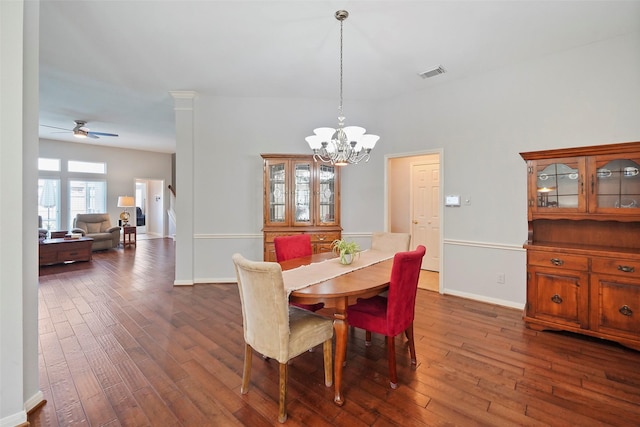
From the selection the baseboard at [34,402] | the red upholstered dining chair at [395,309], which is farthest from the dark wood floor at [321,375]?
the red upholstered dining chair at [395,309]

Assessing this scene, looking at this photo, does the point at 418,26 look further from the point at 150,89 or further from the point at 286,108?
the point at 150,89

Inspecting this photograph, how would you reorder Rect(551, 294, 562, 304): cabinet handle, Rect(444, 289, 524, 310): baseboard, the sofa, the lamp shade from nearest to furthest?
Rect(551, 294, 562, 304): cabinet handle → Rect(444, 289, 524, 310): baseboard → the sofa → the lamp shade

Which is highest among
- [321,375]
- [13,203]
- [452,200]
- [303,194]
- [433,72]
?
[433,72]

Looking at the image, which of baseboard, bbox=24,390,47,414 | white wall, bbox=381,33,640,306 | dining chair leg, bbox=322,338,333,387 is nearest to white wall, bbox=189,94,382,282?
white wall, bbox=381,33,640,306

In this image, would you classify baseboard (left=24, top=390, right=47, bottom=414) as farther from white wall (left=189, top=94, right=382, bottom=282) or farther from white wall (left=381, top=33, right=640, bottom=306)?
white wall (left=381, top=33, right=640, bottom=306)

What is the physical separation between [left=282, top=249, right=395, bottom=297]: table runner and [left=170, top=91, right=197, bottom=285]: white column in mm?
2679

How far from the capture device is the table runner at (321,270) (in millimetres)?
2093

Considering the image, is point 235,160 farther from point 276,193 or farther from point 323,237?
point 323,237

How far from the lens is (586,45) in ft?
10.1

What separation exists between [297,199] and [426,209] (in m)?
2.56

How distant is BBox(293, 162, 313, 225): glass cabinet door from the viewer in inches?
169

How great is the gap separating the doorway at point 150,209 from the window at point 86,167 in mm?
1358

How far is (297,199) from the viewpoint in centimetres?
432

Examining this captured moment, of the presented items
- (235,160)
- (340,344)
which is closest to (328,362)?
(340,344)
